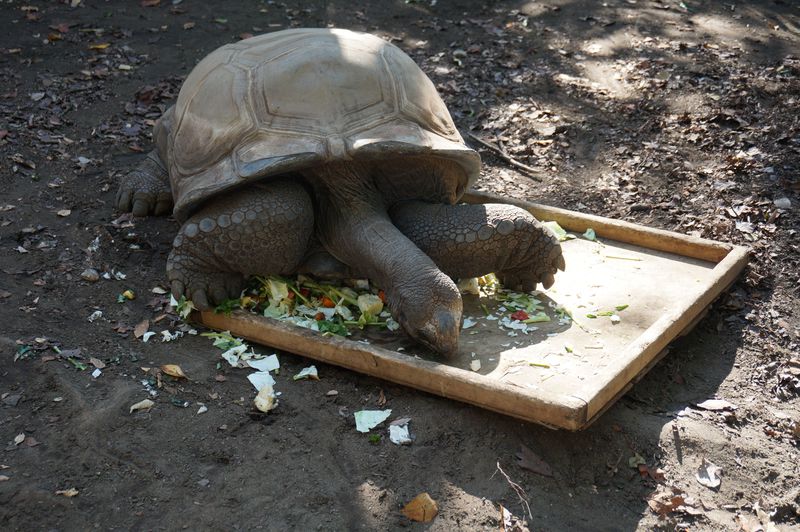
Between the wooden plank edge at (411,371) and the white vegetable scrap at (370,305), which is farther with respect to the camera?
the white vegetable scrap at (370,305)

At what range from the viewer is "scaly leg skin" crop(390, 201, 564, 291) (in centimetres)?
401

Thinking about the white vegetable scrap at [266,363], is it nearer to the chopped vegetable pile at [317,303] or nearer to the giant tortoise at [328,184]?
the chopped vegetable pile at [317,303]

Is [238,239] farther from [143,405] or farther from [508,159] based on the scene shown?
[508,159]

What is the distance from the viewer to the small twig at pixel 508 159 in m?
5.82

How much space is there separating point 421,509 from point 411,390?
72 centimetres

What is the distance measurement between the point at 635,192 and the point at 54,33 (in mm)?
5007

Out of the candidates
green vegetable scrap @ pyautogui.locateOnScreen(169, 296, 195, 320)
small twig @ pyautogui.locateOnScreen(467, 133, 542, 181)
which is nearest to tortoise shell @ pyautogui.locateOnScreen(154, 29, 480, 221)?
green vegetable scrap @ pyautogui.locateOnScreen(169, 296, 195, 320)

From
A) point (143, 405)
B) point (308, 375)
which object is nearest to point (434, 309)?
point (308, 375)

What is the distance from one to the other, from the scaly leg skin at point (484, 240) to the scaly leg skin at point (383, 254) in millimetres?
171

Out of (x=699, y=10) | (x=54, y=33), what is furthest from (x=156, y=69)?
(x=699, y=10)

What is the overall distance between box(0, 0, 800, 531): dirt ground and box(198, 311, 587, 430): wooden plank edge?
0.34 ft

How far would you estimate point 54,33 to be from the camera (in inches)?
287

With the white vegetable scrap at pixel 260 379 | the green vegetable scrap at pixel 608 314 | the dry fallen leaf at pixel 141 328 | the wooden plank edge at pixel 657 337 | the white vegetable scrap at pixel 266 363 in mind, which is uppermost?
the wooden plank edge at pixel 657 337

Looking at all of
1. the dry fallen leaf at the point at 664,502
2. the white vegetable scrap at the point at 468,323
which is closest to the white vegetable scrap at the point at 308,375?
the white vegetable scrap at the point at 468,323
